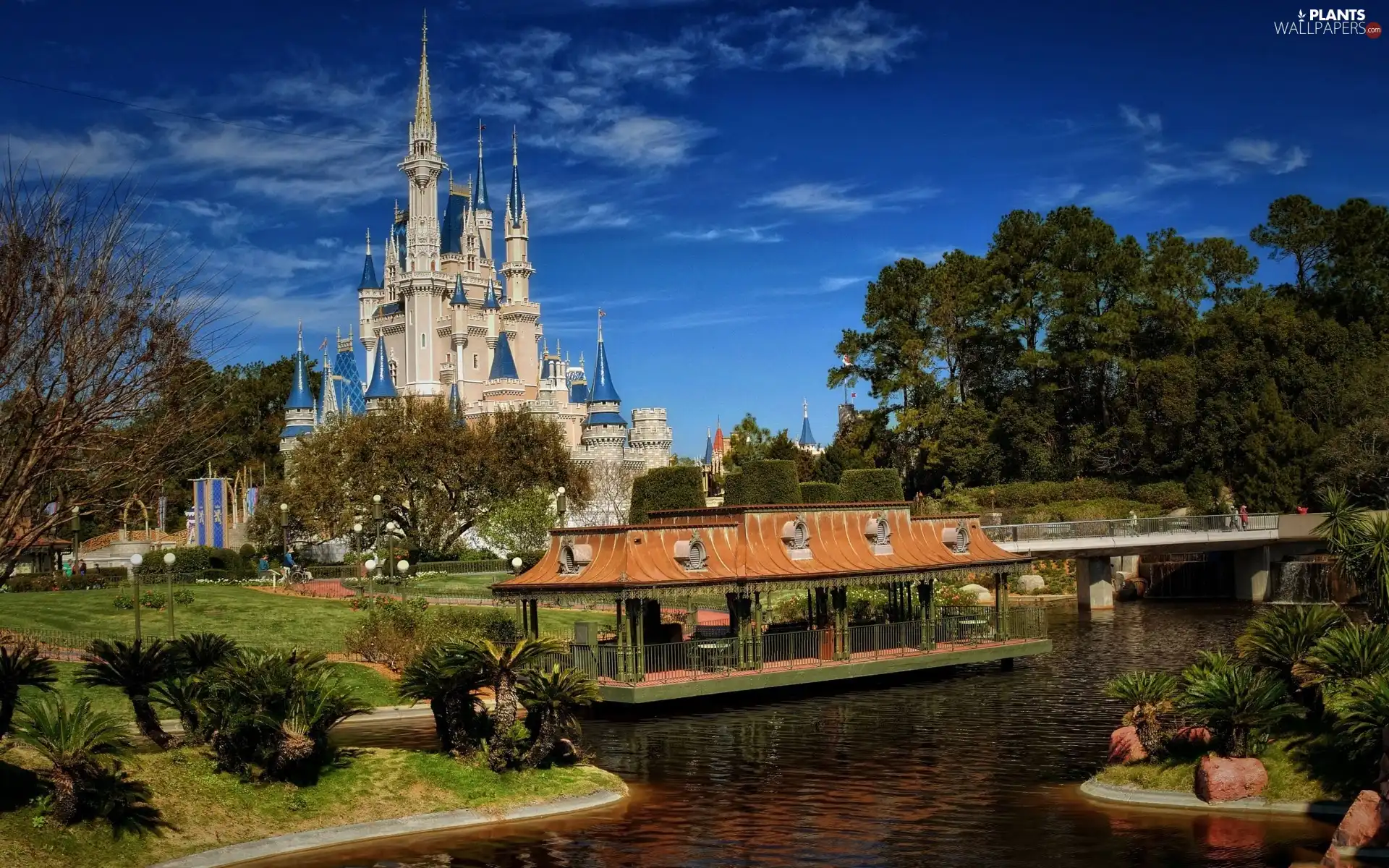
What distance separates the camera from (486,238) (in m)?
124

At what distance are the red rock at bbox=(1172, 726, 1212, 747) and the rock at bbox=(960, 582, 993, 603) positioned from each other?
32.1 meters

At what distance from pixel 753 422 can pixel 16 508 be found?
100m

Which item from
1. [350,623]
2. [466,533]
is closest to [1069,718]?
[350,623]

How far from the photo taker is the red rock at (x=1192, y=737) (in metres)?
20.4

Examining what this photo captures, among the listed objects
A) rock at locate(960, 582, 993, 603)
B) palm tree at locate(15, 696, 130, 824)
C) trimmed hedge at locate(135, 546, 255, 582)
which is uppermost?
trimmed hedge at locate(135, 546, 255, 582)

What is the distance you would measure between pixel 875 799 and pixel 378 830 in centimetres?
766

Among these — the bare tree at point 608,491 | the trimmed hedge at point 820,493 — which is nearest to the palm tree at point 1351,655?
the trimmed hedge at point 820,493

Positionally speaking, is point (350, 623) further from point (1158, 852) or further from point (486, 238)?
point (486, 238)

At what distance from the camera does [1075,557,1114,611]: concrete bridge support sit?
56844mm

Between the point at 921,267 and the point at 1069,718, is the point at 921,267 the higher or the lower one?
the higher one

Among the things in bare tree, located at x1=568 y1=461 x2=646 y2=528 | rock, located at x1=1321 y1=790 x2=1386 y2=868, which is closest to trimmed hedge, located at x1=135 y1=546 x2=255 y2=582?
bare tree, located at x1=568 y1=461 x2=646 y2=528

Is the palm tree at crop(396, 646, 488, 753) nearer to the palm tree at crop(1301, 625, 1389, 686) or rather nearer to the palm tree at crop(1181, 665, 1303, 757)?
the palm tree at crop(1181, 665, 1303, 757)

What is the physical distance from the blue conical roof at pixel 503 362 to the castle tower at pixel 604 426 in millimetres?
8303

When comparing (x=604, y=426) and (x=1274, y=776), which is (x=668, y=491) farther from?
(x=604, y=426)
